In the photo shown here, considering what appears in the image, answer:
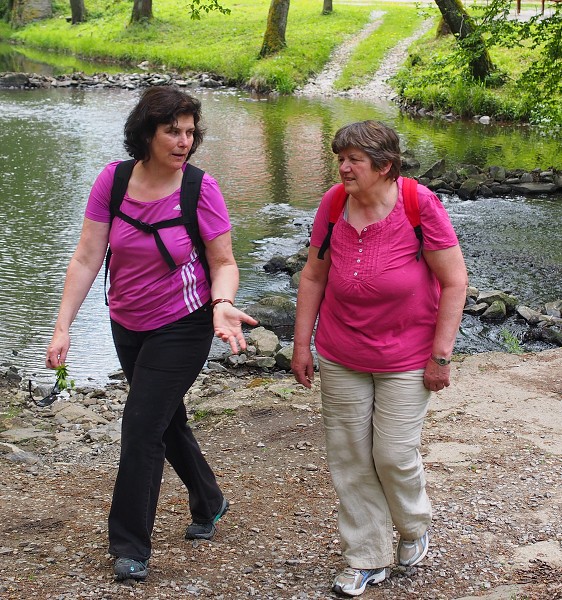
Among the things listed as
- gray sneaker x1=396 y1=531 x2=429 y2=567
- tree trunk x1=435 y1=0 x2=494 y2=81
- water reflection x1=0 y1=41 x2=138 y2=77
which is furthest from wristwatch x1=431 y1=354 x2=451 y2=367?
water reflection x1=0 y1=41 x2=138 y2=77

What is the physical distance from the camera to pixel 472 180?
618 inches

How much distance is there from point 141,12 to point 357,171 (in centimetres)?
3815

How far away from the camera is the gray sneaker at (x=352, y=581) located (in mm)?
4016

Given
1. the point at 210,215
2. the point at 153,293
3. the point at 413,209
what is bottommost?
the point at 153,293

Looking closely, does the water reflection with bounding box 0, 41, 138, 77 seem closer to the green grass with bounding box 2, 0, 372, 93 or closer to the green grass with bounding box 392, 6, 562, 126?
the green grass with bounding box 2, 0, 372, 93

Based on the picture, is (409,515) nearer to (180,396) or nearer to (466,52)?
(180,396)

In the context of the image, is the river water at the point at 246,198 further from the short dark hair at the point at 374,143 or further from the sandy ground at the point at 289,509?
the short dark hair at the point at 374,143

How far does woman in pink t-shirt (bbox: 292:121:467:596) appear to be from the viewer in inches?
151

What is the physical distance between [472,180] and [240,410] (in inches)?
395

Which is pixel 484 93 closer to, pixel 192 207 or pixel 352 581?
pixel 192 207

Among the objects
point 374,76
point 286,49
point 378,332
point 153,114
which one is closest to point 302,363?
point 378,332

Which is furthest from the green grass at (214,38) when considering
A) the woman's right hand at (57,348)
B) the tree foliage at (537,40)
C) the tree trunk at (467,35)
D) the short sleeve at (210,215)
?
the woman's right hand at (57,348)

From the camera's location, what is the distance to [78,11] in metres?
45.6

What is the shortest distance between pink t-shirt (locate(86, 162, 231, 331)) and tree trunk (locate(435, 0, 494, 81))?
11355mm
